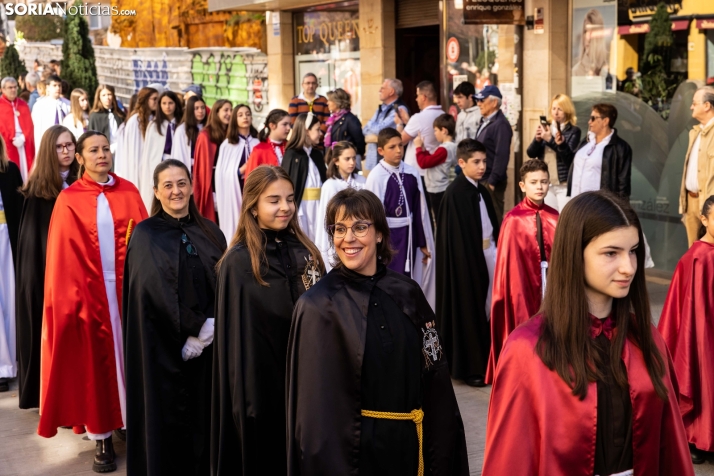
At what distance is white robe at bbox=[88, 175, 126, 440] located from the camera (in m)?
6.57

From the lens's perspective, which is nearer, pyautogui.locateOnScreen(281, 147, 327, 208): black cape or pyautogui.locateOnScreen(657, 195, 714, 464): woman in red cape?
pyautogui.locateOnScreen(657, 195, 714, 464): woman in red cape

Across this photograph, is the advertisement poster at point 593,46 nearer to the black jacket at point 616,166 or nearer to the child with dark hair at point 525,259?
the black jacket at point 616,166

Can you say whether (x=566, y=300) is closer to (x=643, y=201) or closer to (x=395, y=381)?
(x=395, y=381)

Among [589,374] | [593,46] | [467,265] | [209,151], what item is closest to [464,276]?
[467,265]

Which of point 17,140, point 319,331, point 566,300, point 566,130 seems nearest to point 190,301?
point 319,331

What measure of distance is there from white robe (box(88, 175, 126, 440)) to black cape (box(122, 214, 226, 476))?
842mm

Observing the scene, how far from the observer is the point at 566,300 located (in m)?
2.98

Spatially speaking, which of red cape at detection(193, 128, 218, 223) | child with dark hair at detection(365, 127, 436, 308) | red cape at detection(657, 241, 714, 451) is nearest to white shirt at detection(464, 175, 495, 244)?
child with dark hair at detection(365, 127, 436, 308)

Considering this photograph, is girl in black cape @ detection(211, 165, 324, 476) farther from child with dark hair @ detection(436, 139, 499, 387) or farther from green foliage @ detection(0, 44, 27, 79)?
green foliage @ detection(0, 44, 27, 79)

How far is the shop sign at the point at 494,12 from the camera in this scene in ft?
38.3

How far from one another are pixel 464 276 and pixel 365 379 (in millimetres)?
4093

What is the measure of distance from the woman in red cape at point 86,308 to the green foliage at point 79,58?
2519 centimetres

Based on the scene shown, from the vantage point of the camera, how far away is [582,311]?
9.77ft

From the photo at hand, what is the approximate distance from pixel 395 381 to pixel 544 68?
8.78 metres
